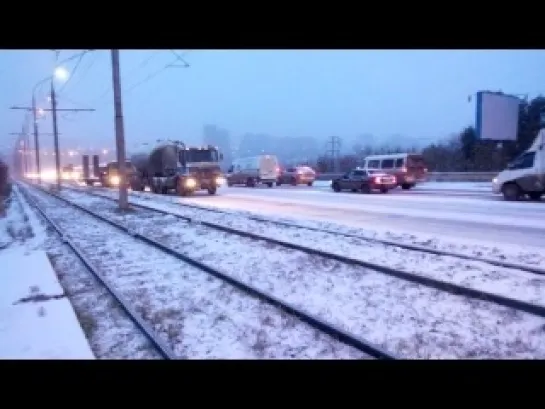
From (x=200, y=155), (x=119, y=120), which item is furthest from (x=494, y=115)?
(x=200, y=155)

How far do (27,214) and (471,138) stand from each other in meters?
24.1

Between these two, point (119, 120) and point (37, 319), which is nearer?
point (37, 319)

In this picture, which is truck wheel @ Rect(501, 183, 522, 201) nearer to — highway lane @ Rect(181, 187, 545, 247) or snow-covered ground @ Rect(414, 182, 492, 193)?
highway lane @ Rect(181, 187, 545, 247)

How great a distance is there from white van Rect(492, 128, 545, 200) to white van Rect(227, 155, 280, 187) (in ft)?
65.1

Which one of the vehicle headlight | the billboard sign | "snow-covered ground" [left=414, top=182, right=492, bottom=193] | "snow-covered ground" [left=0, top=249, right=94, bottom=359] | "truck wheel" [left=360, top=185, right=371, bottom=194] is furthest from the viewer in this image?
the vehicle headlight

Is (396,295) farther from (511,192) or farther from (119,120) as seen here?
(511,192)

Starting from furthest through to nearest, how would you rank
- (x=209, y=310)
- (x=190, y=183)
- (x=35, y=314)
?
(x=190, y=183) < (x=209, y=310) < (x=35, y=314)

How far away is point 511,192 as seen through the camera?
59.7 ft

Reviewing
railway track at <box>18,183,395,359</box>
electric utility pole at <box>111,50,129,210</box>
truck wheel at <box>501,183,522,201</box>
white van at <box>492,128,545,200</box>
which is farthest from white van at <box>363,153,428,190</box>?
railway track at <box>18,183,395,359</box>

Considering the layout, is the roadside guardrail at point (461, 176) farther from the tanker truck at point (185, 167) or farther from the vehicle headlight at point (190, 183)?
the vehicle headlight at point (190, 183)

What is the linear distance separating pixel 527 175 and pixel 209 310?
52.6ft

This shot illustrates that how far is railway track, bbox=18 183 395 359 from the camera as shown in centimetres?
450
